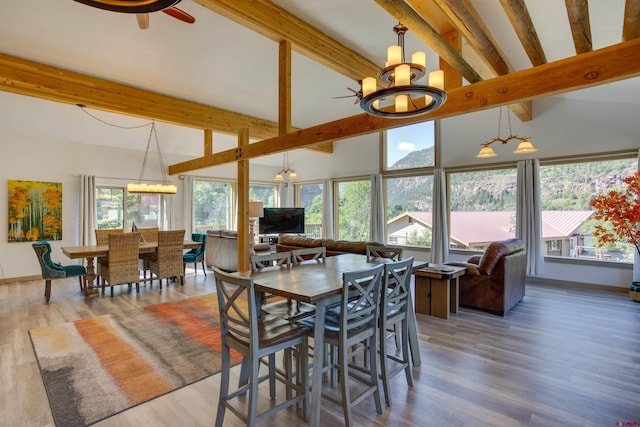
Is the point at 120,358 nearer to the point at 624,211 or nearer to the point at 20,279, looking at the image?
the point at 20,279

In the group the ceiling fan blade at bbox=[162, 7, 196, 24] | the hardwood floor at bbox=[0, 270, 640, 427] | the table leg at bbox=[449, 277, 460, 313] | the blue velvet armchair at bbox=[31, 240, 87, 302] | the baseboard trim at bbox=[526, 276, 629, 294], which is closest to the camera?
the hardwood floor at bbox=[0, 270, 640, 427]

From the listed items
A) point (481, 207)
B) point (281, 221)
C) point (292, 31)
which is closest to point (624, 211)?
point (481, 207)

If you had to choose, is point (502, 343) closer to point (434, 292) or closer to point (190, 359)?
point (434, 292)

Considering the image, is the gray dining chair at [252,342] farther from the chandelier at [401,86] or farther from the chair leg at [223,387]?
the chandelier at [401,86]

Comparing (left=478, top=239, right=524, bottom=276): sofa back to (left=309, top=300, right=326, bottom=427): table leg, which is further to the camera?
(left=478, top=239, right=524, bottom=276): sofa back

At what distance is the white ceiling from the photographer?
11.6ft

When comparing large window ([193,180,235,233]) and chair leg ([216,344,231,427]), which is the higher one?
large window ([193,180,235,233])

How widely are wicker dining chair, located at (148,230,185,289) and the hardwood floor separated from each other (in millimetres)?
1127

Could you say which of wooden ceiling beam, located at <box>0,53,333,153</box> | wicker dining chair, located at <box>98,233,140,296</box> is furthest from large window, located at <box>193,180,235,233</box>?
wicker dining chair, located at <box>98,233,140,296</box>

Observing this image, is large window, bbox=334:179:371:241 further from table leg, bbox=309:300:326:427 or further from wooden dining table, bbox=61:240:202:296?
table leg, bbox=309:300:326:427

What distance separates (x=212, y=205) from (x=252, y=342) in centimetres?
757

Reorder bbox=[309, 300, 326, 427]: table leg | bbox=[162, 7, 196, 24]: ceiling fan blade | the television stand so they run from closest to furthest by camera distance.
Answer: bbox=[309, 300, 326, 427]: table leg
bbox=[162, 7, 196, 24]: ceiling fan blade
the television stand

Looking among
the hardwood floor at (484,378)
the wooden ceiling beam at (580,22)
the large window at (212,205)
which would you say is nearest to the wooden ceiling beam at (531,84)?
the wooden ceiling beam at (580,22)

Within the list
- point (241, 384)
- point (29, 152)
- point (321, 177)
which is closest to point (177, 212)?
point (29, 152)
